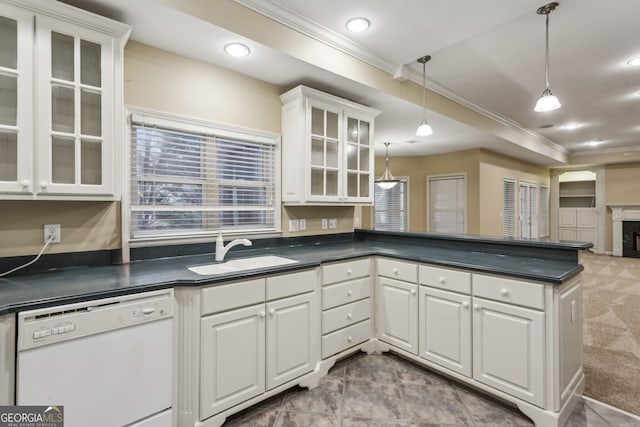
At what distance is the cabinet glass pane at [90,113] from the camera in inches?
68.8

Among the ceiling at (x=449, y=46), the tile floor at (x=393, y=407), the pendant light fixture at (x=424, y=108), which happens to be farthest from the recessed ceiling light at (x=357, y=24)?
the tile floor at (x=393, y=407)

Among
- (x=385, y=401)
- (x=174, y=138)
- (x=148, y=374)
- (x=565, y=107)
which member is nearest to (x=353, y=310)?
(x=385, y=401)

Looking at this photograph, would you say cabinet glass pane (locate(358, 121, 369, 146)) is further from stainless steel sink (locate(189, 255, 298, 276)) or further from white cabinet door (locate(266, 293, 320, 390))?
white cabinet door (locate(266, 293, 320, 390))

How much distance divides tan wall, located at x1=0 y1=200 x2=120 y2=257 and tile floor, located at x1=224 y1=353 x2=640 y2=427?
4.75 feet

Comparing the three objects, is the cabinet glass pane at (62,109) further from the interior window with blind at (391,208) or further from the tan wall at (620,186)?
the tan wall at (620,186)

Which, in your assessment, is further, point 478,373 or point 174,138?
point 174,138

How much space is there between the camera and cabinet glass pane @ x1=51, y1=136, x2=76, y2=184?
5.48 feet

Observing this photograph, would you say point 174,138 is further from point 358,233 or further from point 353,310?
point 358,233

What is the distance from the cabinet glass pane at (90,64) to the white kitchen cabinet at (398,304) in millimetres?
2382

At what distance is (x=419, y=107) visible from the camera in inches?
132

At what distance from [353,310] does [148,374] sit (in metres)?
1.55

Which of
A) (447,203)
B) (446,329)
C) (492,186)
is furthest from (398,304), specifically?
(492,186)

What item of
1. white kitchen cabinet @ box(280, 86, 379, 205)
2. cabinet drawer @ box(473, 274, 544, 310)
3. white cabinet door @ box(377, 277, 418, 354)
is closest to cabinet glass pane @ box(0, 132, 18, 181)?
white kitchen cabinet @ box(280, 86, 379, 205)

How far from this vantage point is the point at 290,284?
2105 mm
